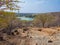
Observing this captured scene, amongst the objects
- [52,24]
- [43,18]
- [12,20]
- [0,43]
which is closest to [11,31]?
[12,20]

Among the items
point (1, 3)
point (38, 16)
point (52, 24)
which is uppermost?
point (1, 3)

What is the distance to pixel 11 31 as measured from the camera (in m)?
21.7

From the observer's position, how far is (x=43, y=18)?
4203 centimetres

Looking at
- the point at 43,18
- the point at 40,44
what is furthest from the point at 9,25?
the point at 43,18

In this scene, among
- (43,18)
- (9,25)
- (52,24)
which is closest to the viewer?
→ (9,25)

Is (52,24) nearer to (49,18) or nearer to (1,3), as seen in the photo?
(49,18)

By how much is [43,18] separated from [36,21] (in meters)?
2.27

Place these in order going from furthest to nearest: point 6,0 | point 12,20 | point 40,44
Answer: point 12,20 < point 40,44 < point 6,0

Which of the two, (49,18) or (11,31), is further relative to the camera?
(49,18)

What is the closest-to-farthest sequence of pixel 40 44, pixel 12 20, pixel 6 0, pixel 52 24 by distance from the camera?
pixel 6 0, pixel 40 44, pixel 12 20, pixel 52 24

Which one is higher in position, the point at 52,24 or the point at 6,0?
the point at 6,0

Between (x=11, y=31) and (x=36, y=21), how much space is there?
2231 centimetres

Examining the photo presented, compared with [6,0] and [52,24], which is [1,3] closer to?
[6,0]

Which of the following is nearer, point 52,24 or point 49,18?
point 49,18
